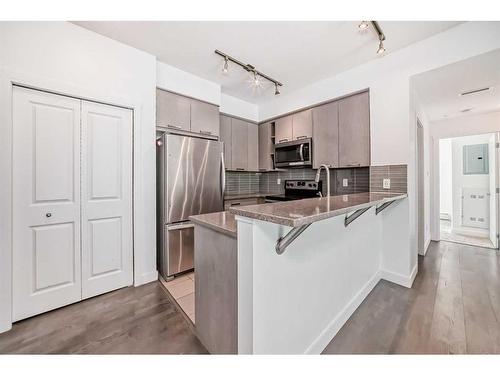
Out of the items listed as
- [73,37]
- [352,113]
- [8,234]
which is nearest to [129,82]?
[73,37]

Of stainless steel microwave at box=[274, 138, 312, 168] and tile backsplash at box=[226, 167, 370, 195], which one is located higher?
stainless steel microwave at box=[274, 138, 312, 168]

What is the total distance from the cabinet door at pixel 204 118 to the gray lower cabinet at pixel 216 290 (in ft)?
6.31

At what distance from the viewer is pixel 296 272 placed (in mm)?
1206

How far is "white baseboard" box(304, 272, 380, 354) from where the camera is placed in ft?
4.48

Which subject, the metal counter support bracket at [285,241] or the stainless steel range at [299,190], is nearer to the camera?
the metal counter support bracket at [285,241]

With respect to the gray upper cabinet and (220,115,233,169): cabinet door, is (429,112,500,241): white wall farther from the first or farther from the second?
(220,115,233,169): cabinet door

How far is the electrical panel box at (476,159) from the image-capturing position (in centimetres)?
424

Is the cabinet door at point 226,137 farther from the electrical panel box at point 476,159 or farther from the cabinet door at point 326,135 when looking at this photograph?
the electrical panel box at point 476,159

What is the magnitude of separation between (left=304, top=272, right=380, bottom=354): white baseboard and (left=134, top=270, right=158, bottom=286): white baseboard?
6.07 feet

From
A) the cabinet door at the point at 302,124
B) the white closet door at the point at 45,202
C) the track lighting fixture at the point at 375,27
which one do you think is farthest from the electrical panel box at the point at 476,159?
the white closet door at the point at 45,202

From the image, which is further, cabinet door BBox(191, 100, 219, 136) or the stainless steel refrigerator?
cabinet door BBox(191, 100, 219, 136)

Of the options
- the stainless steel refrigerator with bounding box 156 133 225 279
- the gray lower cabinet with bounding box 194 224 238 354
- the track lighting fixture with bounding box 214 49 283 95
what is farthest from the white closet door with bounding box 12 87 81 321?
the track lighting fixture with bounding box 214 49 283 95

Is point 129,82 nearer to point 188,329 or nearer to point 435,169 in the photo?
point 188,329

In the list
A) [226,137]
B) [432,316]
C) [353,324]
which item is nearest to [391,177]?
[432,316]
